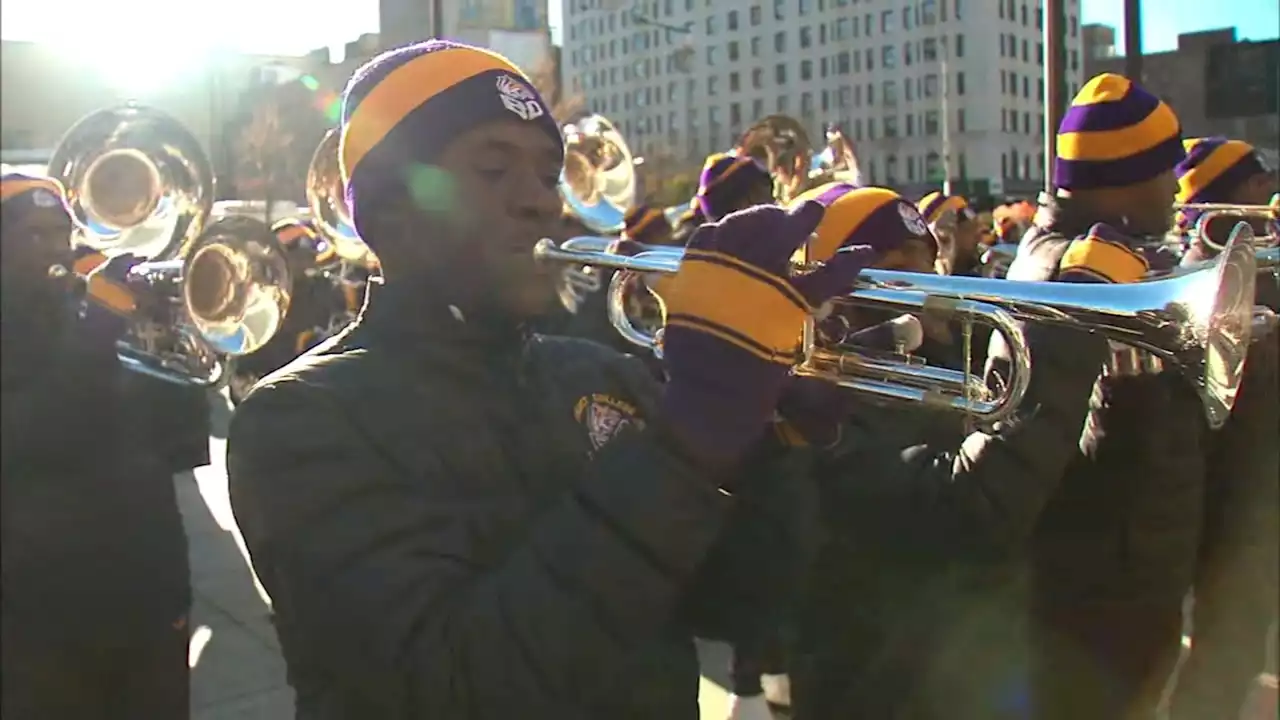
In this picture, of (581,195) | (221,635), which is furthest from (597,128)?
(221,635)

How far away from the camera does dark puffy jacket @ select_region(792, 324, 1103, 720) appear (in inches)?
91.0

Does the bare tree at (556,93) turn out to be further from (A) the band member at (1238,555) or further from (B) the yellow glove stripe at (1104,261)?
(B) the yellow glove stripe at (1104,261)

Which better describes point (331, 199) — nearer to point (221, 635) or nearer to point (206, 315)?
point (206, 315)

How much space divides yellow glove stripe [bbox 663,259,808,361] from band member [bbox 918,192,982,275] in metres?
5.20

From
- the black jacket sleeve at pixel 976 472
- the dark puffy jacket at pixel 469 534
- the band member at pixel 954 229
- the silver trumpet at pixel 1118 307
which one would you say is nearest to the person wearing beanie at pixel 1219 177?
the band member at pixel 954 229

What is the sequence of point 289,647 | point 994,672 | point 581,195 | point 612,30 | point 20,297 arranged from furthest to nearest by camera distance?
1. point 581,195
2. point 612,30
3. point 20,297
4. point 994,672
5. point 289,647

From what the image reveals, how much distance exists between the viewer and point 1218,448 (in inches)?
137

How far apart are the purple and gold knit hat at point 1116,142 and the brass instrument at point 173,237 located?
3.42 m

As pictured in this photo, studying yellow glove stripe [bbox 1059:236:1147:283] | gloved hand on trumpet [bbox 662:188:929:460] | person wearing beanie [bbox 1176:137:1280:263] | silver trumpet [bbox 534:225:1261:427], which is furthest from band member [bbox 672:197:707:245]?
gloved hand on trumpet [bbox 662:188:929:460]

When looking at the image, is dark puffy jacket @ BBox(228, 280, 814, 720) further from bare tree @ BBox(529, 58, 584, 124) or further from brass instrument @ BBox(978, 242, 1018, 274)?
bare tree @ BBox(529, 58, 584, 124)

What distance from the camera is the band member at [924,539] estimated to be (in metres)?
2.31

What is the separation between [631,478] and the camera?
1248 mm

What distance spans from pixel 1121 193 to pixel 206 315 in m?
3.98

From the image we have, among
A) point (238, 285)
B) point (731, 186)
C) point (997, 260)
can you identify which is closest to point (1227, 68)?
point (997, 260)
